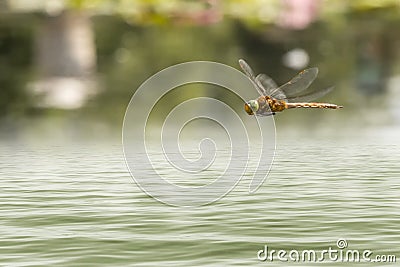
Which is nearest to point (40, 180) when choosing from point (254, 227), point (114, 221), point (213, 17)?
point (114, 221)

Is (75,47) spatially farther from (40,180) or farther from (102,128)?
(40,180)

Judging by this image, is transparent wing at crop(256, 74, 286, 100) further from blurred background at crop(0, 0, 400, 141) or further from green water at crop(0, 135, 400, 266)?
blurred background at crop(0, 0, 400, 141)

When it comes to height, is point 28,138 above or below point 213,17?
below
